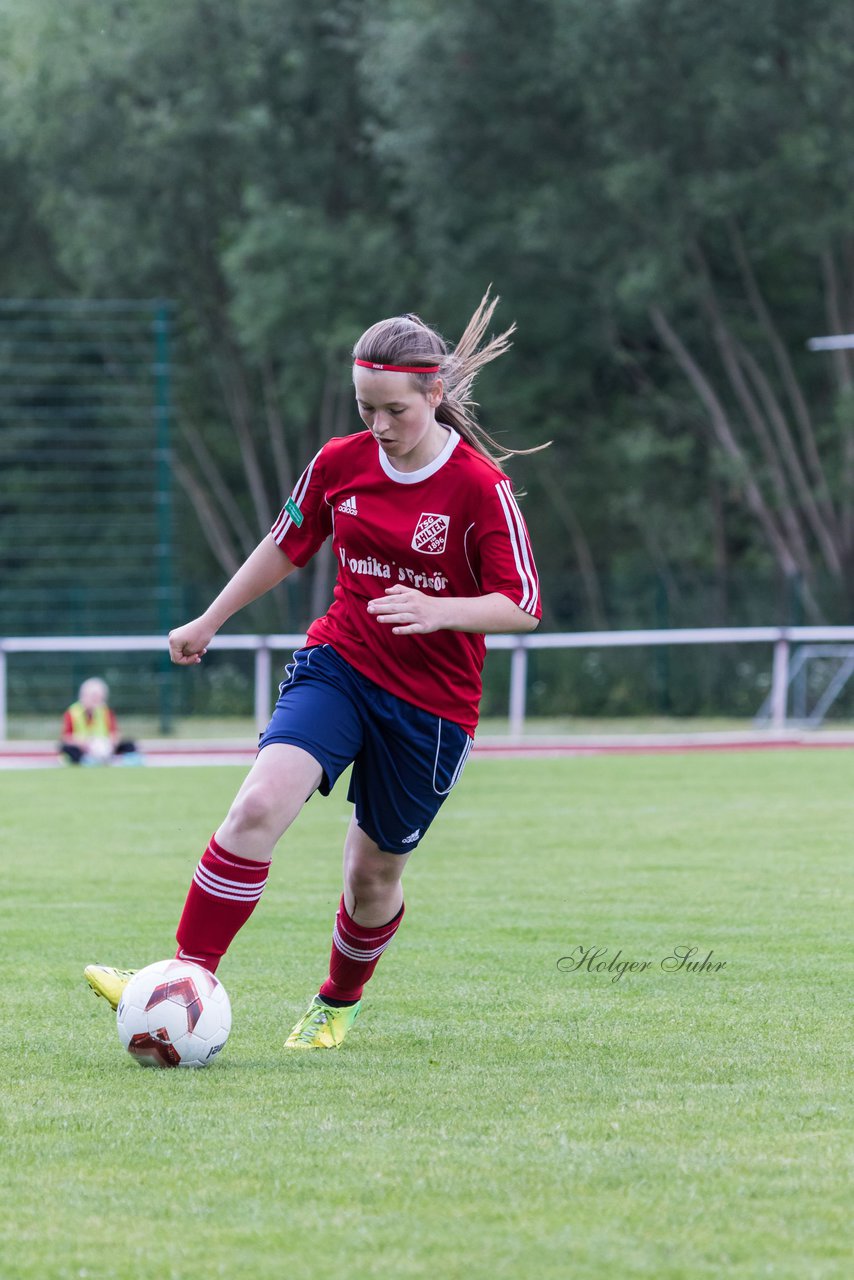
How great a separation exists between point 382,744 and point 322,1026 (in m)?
0.80

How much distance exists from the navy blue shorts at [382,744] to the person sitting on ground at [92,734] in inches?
529

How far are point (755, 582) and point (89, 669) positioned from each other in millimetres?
10638

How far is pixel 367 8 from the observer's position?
33.2 m

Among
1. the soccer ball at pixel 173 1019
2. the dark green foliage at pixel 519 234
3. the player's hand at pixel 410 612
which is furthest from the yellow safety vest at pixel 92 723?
the player's hand at pixel 410 612

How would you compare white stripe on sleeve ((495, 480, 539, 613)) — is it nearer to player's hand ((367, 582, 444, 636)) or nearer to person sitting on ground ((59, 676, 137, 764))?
player's hand ((367, 582, 444, 636))

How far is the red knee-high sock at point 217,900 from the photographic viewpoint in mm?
4660

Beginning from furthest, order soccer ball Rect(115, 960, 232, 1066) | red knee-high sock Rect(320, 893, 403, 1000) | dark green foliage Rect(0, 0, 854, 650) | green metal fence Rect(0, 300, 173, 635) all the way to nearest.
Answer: green metal fence Rect(0, 300, 173, 635) < dark green foliage Rect(0, 0, 854, 650) < red knee-high sock Rect(320, 893, 403, 1000) < soccer ball Rect(115, 960, 232, 1066)

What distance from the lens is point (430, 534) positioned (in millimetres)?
4805

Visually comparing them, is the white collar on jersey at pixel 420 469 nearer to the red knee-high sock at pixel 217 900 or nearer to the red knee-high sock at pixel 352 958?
the red knee-high sock at pixel 217 900

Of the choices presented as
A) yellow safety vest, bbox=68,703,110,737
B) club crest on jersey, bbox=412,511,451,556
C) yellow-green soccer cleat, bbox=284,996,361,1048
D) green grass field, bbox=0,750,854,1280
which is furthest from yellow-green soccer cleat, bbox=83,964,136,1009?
yellow safety vest, bbox=68,703,110,737

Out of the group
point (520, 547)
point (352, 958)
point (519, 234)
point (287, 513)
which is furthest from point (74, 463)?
point (520, 547)

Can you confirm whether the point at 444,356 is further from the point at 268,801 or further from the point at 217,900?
the point at 217,900

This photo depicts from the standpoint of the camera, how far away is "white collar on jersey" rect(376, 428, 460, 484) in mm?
4848

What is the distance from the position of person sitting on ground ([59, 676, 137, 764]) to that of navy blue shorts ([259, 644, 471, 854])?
1343 cm
